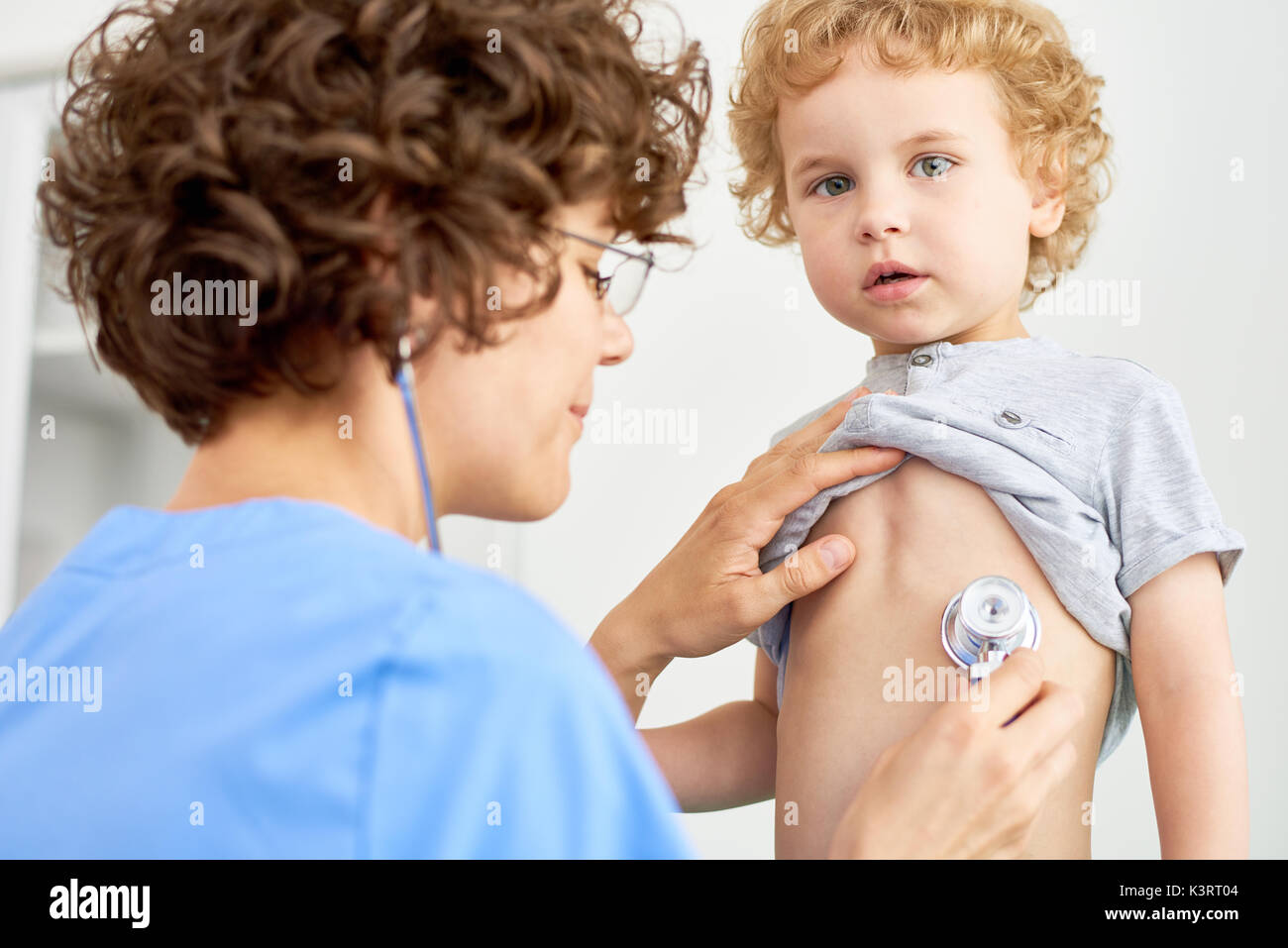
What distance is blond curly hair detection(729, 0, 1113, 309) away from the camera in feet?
3.61

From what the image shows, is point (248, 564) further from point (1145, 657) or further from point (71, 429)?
point (71, 429)

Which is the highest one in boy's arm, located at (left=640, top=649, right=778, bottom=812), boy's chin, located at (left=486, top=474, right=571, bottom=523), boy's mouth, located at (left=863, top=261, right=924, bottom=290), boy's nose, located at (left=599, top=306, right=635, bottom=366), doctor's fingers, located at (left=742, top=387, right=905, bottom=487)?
boy's mouth, located at (left=863, top=261, right=924, bottom=290)

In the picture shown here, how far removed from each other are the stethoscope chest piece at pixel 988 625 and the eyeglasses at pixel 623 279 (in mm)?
397

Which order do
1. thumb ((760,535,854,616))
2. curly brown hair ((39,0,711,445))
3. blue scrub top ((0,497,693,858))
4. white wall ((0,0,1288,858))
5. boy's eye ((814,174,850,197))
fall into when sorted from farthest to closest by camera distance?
white wall ((0,0,1288,858)) → boy's eye ((814,174,850,197)) → thumb ((760,535,854,616)) → curly brown hair ((39,0,711,445)) → blue scrub top ((0,497,693,858))

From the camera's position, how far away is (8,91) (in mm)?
2189

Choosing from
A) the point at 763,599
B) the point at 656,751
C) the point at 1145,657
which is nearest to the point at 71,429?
the point at 656,751

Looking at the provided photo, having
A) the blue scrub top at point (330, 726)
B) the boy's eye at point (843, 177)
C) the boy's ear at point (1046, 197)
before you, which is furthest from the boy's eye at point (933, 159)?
the blue scrub top at point (330, 726)

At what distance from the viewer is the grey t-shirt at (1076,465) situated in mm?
948

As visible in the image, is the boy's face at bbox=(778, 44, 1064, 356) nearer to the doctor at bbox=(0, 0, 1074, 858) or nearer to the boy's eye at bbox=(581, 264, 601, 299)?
the doctor at bbox=(0, 0, 1074, 858)

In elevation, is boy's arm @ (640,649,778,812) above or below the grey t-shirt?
below

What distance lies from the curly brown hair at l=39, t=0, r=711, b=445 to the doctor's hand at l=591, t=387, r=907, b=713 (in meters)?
0.40

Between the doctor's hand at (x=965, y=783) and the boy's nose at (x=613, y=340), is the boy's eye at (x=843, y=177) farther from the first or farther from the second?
the doctor's hand at (x=965, y=783)

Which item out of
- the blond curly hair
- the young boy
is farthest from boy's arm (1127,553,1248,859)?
the blond curly hair
